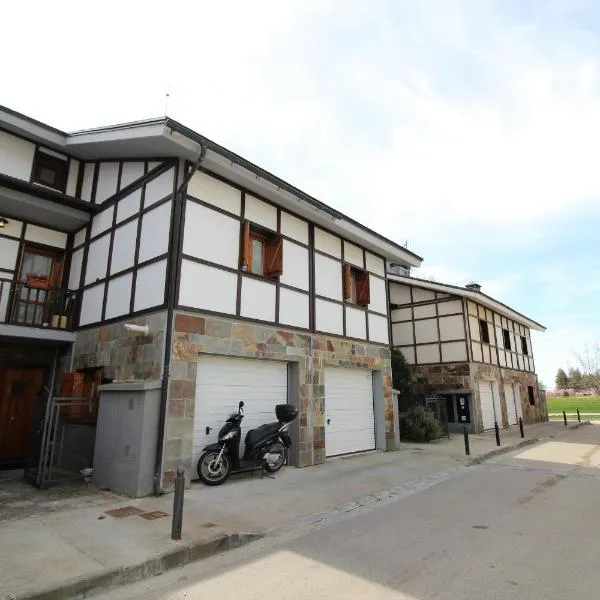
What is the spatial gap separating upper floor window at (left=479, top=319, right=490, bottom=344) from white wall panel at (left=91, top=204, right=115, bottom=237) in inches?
589

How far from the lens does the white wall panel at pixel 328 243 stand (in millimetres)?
10297

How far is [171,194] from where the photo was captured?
24.7ft

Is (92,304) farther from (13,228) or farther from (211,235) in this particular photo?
(211,235)

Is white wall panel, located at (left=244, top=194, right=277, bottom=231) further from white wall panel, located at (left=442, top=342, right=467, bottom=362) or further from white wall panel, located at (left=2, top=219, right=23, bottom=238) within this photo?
white wall panel, located at (left=442, top=342, right=467, bottom=362)

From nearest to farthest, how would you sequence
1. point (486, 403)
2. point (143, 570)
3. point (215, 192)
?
point (143, 570), point (215, 192), point (486, 403)

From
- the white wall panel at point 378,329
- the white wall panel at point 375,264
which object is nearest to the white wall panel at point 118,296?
the white wall panel at point 378,329

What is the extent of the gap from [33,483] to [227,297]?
4461 millimetres

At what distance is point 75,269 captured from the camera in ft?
32.0

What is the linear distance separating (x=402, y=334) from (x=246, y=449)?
1179 centimetres

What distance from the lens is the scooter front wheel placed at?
22.2ft

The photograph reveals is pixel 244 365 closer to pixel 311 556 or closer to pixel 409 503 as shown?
pixel 409 503

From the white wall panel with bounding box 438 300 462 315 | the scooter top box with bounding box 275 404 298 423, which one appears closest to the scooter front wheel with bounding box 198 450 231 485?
the scooter top box with bounding box 275 404 298 423

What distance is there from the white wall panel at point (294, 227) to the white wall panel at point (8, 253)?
229 inches

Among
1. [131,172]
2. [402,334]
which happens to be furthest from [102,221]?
[402,334]
